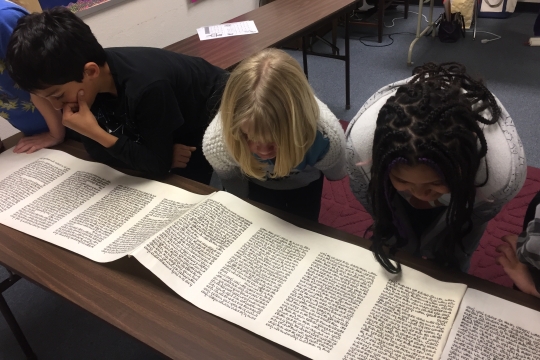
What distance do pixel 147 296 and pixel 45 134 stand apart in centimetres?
70

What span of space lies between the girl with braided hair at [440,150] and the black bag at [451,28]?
2658mm

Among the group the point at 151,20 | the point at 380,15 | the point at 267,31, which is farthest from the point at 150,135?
the point at 380,15

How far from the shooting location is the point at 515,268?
710 mm

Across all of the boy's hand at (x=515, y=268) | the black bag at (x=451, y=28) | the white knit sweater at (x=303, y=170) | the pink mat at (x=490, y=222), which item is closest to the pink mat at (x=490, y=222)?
the pink mat at (x=490, y=222)

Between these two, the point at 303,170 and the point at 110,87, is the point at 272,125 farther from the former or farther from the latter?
the point at 110,87

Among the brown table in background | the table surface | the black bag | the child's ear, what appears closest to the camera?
the brown table in background

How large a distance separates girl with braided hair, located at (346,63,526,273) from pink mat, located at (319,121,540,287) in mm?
661

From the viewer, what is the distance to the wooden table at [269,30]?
1678mm

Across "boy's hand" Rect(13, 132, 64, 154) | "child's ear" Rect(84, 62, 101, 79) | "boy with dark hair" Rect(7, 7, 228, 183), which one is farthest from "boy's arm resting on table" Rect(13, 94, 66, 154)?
"child's ear" Rect(84, 62, 101, 79)

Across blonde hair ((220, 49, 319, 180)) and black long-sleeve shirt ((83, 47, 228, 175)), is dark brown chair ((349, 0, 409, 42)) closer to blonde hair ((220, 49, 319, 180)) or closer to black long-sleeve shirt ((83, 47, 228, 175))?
black long-sleeve shirt ((83, 47, 228, 175))

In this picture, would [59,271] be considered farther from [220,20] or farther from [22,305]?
[220,20]

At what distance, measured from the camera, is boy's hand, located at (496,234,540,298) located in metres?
0.67

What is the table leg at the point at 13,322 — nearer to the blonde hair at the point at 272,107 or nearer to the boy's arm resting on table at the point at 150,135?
the boy's arm resting on table at the point at 150,135

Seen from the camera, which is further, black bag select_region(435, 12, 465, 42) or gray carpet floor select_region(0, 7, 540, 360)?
black bag select_region(435, 12, 465, 42)
